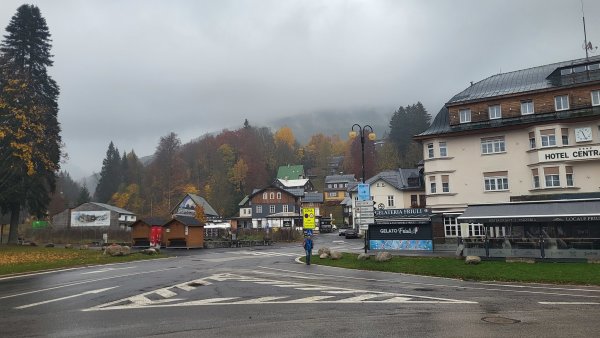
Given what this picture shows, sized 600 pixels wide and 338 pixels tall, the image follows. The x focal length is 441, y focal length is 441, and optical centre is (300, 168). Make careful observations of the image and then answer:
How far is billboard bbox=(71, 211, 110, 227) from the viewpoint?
89.4m

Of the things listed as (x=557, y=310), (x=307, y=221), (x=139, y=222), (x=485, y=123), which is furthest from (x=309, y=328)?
(x=139, y=222)

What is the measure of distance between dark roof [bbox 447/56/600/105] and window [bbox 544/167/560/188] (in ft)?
23.3

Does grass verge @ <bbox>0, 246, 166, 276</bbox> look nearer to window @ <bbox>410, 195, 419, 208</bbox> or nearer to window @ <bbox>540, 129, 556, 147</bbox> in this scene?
window @ <bbox>540, 129, 556, 147</bbox>

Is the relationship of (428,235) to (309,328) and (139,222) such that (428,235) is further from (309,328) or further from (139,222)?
(139,222)

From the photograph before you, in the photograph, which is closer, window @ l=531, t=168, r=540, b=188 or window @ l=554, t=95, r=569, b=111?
window @ l=554, t=95, r=569, b=111

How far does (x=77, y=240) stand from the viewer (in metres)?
61.4

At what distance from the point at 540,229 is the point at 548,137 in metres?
12.2

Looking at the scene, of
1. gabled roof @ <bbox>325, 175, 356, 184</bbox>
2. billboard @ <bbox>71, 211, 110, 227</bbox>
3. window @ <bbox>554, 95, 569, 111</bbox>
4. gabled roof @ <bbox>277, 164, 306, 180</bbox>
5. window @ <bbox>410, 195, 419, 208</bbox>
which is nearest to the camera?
window @ <bbox>554, 95, 569, 111</bbox>

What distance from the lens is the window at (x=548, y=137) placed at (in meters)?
37.3

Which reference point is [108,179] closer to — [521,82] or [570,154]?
[521,82]

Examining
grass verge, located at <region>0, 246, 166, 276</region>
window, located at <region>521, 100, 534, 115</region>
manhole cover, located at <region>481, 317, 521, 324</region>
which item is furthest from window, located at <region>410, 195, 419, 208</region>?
manhole cover, located at <region>481, 317, 521, 324</region>

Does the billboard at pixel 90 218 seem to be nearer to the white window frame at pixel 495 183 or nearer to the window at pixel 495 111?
the white window frame at pixel 495 183

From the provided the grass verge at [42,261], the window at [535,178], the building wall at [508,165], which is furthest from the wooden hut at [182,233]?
the window at [535,178]

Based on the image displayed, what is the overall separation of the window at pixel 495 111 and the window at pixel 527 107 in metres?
1.89
